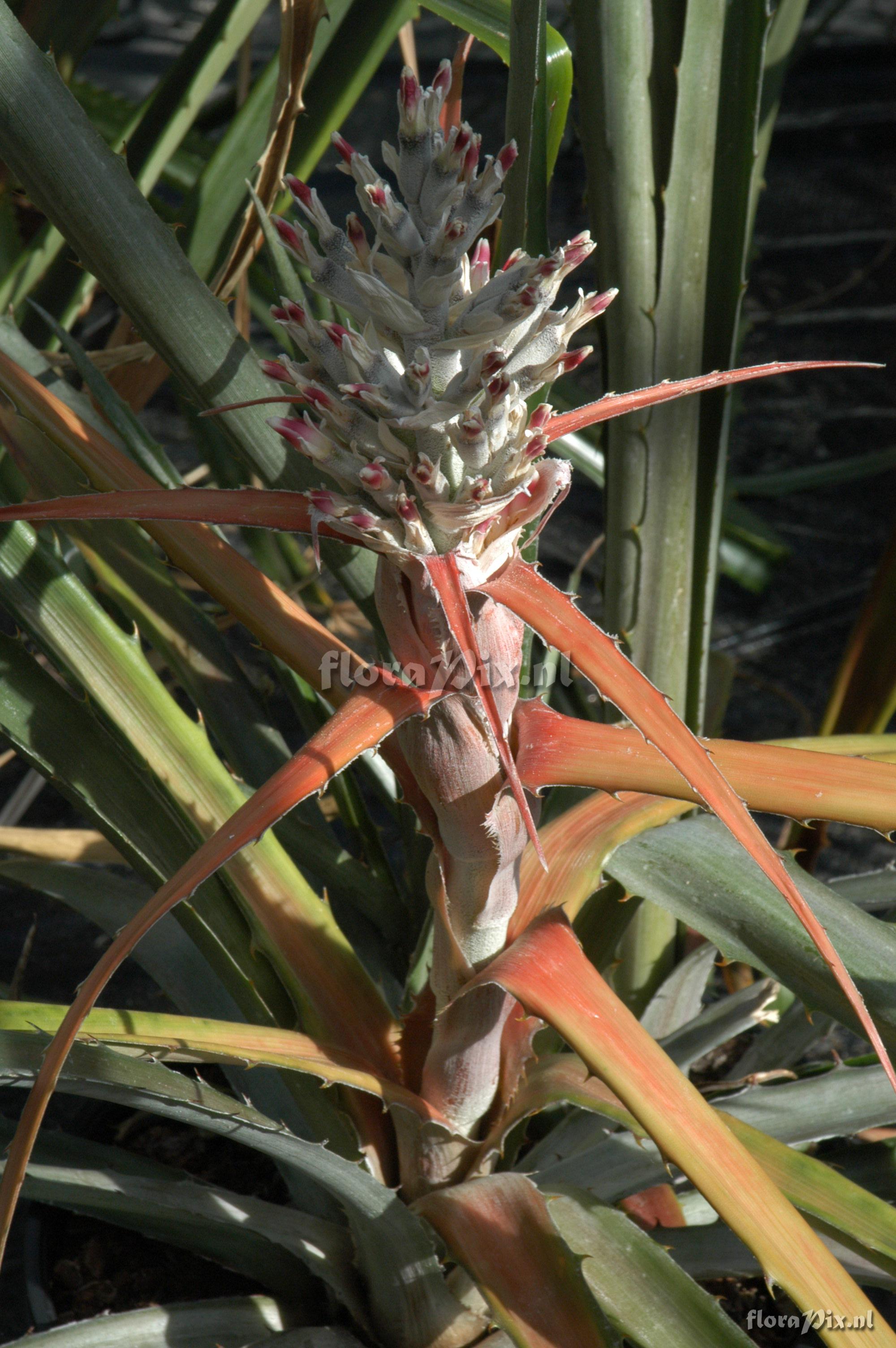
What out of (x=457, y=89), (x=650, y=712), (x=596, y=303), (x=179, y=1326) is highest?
(x=457, y=89)

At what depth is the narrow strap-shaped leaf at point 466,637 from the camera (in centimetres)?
26

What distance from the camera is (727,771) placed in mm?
333

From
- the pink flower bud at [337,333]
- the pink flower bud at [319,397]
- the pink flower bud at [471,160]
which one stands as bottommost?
the pink flower bud at [319,397]

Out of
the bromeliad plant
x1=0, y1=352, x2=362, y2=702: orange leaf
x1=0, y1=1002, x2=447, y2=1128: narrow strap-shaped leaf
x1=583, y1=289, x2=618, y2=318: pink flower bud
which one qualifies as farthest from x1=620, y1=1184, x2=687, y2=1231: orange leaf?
x1=583, y1=289, x2=618, y2=318: pink flower bud

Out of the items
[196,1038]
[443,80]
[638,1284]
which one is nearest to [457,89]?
[443,80]

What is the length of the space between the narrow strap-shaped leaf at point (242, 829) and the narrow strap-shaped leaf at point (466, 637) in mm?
35

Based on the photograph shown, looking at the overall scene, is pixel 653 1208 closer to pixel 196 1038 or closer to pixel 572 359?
pixel 196 1038

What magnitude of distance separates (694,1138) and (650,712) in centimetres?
14

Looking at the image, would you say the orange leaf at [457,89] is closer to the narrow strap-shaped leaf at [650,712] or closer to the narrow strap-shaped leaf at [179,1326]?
the narrow strap-shaped leaf at [650,712]

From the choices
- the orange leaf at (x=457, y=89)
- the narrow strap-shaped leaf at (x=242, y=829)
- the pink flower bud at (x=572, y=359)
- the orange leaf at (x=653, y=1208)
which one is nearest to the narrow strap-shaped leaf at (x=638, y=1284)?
the orange leaf at (x=653, y=1208)

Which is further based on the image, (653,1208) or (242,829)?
(653,1208)

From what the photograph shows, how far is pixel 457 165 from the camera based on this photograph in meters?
0.27

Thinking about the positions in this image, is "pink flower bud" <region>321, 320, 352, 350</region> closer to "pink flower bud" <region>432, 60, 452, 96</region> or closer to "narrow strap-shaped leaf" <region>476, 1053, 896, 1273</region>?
"pink flower bud" <region>432, 60, 452, 96</region>

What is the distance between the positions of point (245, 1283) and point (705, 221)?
2.07 ft
